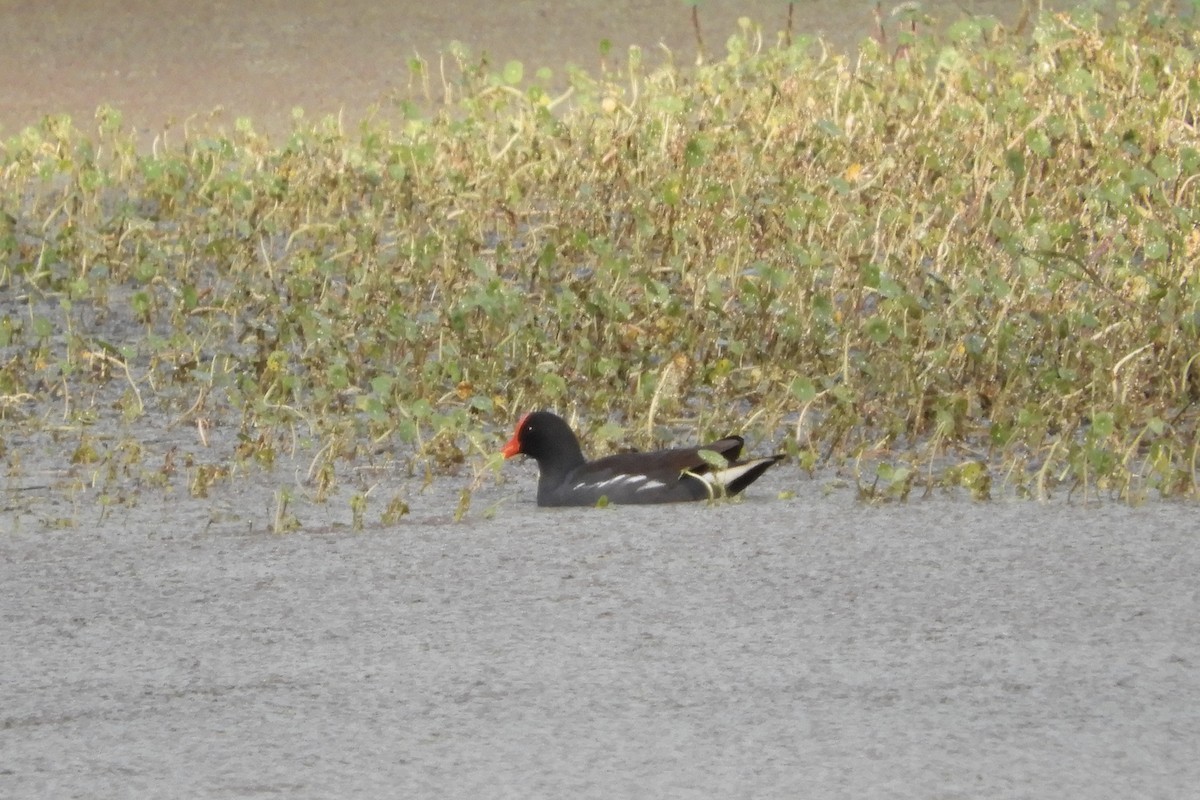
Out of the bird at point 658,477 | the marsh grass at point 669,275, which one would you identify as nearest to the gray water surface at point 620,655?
the bird at point 658,477

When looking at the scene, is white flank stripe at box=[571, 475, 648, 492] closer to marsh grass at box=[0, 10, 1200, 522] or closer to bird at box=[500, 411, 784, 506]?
bird at box=[500, 411, 784, 506]

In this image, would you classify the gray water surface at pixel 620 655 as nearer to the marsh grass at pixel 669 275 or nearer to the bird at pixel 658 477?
the bird at pixel 658 477

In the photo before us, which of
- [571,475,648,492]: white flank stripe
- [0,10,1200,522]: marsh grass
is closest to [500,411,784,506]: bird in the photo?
[571,475,648,492]: white flank stripe

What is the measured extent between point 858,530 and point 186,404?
2.58 metres

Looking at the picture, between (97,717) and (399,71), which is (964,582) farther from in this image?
(399,71)

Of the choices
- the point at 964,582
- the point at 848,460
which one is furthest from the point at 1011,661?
the point at 848,460

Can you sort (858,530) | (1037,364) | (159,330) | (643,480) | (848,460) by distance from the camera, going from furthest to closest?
(159,330), (1037,364), (848,460), (643,480), (858,530)

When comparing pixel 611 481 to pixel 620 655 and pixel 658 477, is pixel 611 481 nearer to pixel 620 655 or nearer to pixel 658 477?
pixel 658 477

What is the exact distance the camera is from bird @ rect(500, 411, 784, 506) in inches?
227

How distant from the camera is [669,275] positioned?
26.3 ft

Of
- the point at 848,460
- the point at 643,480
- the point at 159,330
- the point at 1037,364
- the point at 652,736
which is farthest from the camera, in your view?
the point at 159,330

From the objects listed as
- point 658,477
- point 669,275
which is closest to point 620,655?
point 658,477

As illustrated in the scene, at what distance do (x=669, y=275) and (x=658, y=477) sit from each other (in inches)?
91.8

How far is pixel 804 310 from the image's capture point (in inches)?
288
